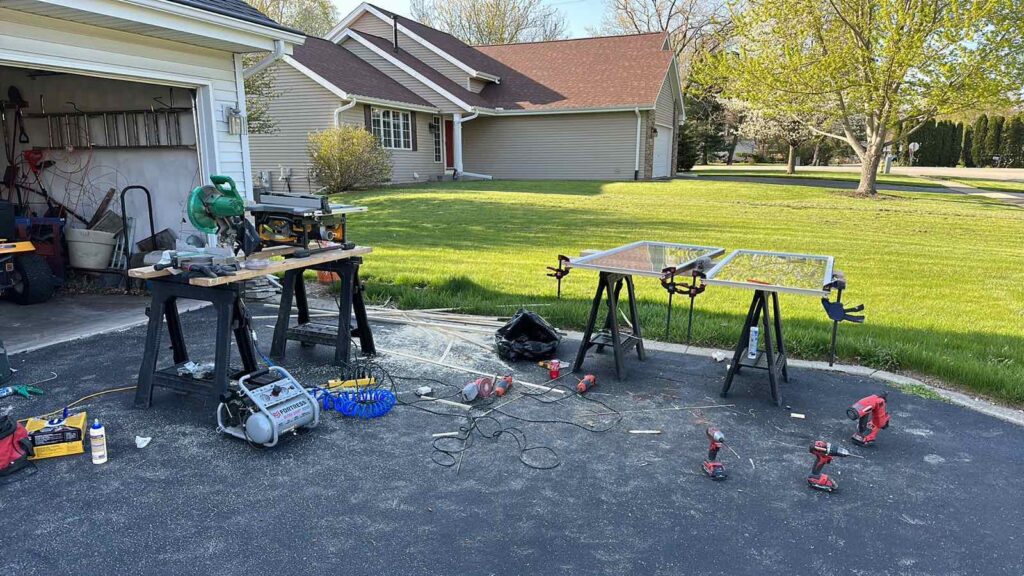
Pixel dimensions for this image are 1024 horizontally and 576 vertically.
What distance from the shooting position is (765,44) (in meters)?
18.9

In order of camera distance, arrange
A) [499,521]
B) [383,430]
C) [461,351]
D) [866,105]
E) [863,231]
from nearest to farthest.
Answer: [499,521], [383,430], [461,351], [863,231], [866,105]

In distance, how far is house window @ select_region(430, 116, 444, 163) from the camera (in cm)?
2339

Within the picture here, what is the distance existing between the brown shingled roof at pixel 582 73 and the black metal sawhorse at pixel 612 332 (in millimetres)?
18589

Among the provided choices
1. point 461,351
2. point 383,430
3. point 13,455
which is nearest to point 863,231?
point 461,351

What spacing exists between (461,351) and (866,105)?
17121 mm

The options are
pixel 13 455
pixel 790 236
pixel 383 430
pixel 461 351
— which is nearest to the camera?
pixel 13 455

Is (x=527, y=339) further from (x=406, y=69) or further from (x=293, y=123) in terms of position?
(x=406, y=69)

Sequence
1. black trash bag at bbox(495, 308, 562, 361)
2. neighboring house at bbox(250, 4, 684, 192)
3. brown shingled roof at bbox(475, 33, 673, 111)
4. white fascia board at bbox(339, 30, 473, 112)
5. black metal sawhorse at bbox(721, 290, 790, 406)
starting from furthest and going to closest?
brown shingled roof at bbox(475, 33, 673, 111) < white fascia board at bbox(339, 30, 473, 112) < neighboring house at bbox(250, 4, 684, 192) < black trash bag at bbox(495, 308, 562, 361) < black metal sawhorse at bbox(721, 290, 790, 406)

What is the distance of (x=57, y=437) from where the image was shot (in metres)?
3.66

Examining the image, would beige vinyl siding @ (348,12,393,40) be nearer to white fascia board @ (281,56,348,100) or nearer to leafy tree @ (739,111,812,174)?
white fascia board @ (281,56,348,100)

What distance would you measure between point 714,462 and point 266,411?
2.55 meters

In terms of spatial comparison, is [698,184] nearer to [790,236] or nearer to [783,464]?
[790,236]

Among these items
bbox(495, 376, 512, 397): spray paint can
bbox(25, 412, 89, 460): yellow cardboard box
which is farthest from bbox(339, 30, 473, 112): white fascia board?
bbox(25, 412, 89, 460): yellow cardboard box

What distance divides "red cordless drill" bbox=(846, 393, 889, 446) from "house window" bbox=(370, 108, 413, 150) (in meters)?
18.2
